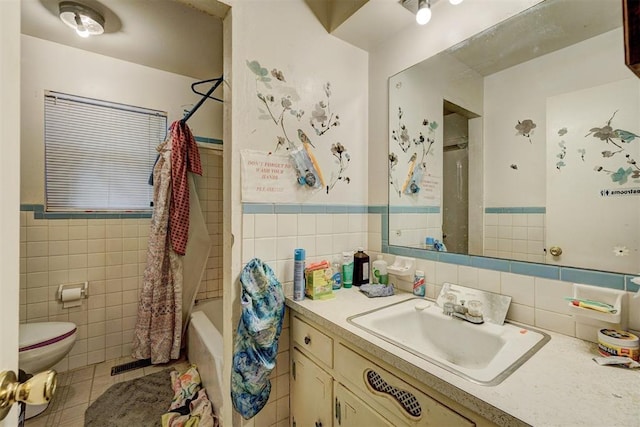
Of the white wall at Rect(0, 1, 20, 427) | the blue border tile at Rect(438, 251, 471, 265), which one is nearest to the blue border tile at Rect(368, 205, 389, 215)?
the blue border tile at Rect(438, 251, 471, 265)

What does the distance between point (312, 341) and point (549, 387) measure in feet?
2.50

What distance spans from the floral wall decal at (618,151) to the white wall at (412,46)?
53 centimetres

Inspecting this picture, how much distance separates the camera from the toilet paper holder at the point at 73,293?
194 cm

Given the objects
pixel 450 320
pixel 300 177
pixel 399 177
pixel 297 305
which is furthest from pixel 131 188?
pixel 450 320

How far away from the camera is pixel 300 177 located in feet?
4.42

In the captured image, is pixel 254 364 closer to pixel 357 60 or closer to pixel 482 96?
pixel 482 96

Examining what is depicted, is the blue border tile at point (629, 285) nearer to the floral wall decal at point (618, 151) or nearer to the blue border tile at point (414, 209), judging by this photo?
the floral wall decal at point (618, 151)

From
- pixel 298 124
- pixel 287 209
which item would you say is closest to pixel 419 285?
pixel 287 209

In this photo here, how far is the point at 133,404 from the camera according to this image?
1681 mm

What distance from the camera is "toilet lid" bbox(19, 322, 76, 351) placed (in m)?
1.56

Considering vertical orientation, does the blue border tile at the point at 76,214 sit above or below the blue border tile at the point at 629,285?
above

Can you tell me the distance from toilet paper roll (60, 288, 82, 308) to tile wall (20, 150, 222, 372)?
1.4 inches

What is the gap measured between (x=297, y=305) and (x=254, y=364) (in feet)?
0.93

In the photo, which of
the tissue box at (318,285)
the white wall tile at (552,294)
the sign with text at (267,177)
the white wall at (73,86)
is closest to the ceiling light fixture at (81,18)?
the white wall at (73,86)
